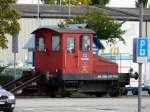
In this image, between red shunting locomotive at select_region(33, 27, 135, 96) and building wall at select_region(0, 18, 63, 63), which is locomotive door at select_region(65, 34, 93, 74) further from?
building wall at select_region(0, 18, 63, 63)

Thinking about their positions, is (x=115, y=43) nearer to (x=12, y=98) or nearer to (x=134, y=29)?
(x=134, y=29)

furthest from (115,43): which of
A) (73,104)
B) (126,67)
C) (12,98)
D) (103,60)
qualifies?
(12,98)

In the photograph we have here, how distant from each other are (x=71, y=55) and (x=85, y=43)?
1.12 metres

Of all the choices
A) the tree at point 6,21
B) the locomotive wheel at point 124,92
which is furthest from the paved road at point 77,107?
the locomotive wheel at point 124,92

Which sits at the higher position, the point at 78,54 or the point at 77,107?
the point at 78,54

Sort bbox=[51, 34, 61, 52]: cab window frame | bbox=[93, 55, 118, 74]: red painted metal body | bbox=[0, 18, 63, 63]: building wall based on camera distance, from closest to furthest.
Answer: bbox=[51, 34, 61, 52]: cab window frame
bbox=[93, 55, 118, 74]: red painted metal body
bbox=[0, 18, 63, 63]: building wall

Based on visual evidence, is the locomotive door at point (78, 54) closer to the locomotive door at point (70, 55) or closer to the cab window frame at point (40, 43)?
the locomotive door at point (70, 55)

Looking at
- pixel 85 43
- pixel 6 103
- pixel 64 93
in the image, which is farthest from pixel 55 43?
pixel 6 103

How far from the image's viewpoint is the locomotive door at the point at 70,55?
37.1 meters

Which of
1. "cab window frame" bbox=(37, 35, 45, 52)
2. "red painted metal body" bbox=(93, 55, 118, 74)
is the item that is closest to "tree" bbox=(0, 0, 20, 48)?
"cab window frame" bbox=(37, 35, 45, 52)

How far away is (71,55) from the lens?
3725 cm

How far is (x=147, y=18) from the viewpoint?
208 feet

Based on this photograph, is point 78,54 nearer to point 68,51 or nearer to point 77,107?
point 68,51

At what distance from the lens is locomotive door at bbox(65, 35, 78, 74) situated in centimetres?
3709
